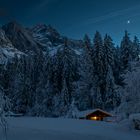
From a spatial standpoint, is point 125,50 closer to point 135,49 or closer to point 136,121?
point 135,49

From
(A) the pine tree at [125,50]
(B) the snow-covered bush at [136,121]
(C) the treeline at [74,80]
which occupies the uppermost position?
(A) the pine tree at [125,50]

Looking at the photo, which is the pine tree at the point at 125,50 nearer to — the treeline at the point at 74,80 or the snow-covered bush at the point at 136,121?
the treeline at the point at 74,80

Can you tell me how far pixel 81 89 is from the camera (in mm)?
59812

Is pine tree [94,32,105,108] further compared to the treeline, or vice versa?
pine tree [94,32,105,108]

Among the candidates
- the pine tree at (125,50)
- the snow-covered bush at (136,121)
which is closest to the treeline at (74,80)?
the pine tree at (125,50)

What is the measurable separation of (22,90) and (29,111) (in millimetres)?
5174

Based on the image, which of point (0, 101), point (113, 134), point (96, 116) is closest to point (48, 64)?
point (96, 116)

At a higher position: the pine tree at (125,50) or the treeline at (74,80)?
the pine tree at (125,50)

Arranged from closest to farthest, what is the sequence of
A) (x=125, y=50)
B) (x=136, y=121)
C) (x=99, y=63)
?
(x=136, y=121), (x=99, y=63), (x=125, y=50)

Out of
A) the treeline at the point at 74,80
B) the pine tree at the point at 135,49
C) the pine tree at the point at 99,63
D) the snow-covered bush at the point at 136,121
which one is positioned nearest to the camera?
the snow-covered bush at the point at 136,121

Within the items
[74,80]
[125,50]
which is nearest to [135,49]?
[125,50]

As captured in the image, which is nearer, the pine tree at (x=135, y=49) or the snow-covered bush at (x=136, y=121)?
the snow-covered bush at (x=136, y=121)

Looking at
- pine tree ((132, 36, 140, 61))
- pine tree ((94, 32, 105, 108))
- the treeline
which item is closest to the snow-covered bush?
the treeline

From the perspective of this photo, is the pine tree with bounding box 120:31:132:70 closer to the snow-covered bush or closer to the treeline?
the treeline
